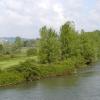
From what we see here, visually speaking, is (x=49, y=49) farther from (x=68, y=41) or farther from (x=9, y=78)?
(x=9, y=78)

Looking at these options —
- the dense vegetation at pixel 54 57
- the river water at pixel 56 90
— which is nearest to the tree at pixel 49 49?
the dense vegetation at pixel 54 57

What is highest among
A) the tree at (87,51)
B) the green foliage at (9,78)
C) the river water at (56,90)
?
the tree at (87,51)

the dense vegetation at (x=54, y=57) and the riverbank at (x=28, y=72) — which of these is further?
the dense vegetation at (x=54, y=57)

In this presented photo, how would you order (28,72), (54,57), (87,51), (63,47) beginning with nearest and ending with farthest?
(28,72)
(54,57)
(63,47)
(87,51)

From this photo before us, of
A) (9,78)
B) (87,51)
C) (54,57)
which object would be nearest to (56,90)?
(9,78)

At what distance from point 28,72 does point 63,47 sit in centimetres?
2898

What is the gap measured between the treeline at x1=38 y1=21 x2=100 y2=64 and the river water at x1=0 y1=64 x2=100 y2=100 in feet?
58.0

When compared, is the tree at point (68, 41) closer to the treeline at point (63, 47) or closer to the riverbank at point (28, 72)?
the treeline at point (63, 47)

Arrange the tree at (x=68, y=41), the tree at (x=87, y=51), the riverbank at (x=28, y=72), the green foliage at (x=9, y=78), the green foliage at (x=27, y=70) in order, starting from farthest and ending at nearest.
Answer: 1. the tree at (x=87, y=51)
2. the tree at (x=68, y=41)
3. the green foliage at (x=27, y=70)
4. the riverbank at (x=28, y=72)
5. the green foliage at (x=9, y=78)

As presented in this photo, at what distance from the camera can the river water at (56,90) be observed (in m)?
47.3

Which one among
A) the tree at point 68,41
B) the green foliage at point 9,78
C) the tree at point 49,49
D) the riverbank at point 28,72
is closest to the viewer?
the green foliage at point 9,78

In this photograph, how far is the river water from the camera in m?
47.3

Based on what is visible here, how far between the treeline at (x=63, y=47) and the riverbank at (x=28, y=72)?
18.6 feet

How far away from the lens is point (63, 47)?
3647 inches
